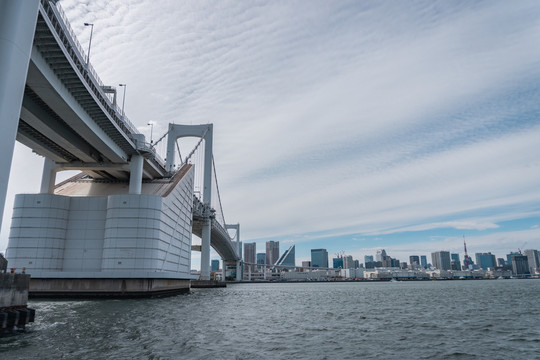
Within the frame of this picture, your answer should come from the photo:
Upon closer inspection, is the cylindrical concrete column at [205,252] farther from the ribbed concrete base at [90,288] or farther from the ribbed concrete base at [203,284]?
the ribbed concrete base at [90,288]

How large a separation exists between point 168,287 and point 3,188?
33313 millimetres

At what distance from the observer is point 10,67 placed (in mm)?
15539

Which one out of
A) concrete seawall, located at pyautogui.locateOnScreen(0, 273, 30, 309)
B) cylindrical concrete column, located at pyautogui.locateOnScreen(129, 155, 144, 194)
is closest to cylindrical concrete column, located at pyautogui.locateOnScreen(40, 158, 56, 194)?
cylindrical concrete column, located at pyautogui.locateOnScreen(129, 155, 144, 194)

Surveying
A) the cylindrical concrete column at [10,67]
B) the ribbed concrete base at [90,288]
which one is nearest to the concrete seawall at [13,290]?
the cylindrical concrete column at [10,67]

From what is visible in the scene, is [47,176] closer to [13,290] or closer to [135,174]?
[135,174]

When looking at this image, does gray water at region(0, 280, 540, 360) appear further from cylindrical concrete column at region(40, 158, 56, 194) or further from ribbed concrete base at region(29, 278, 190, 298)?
cylindrical concrete column at region(40, 158, 56, 194)

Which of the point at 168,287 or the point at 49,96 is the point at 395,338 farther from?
the point at 168,287

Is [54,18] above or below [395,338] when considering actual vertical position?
above

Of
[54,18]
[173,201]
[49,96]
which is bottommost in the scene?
[173,201]

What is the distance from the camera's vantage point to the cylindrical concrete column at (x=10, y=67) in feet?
50.3

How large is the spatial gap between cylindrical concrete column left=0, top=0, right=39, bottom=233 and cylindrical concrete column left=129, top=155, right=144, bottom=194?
2725cm

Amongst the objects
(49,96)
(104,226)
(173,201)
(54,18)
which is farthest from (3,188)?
(173,201)

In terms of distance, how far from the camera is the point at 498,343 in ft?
49.7

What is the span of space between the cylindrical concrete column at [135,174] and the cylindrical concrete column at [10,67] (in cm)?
2725
